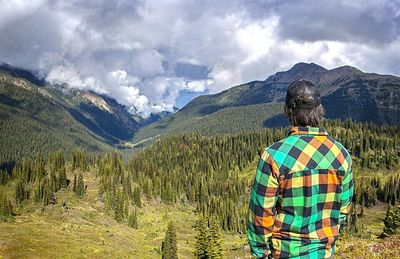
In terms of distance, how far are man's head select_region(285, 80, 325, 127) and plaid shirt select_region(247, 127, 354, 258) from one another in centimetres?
17

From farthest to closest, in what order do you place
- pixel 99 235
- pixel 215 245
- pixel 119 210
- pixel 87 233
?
pixel 119 210 → pixel 99 235 → pixel 87 233 → pixel 215 245

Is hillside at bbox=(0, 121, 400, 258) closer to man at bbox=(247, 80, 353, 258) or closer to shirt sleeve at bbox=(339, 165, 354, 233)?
shirt sleeve at bbox=(339, 165, 354, 233)

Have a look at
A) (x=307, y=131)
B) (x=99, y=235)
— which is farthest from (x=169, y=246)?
(x=307, y=131)

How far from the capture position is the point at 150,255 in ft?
293

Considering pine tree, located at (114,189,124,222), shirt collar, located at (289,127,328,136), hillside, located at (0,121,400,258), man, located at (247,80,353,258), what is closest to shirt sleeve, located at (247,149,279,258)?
man, located at (247,80,353,258)

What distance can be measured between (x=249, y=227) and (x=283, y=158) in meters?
1.47

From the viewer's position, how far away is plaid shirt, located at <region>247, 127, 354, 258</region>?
709 cm

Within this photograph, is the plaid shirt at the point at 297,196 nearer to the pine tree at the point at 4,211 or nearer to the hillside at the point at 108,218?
the hillside at the point at 108,218

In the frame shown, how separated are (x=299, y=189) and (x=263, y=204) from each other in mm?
705

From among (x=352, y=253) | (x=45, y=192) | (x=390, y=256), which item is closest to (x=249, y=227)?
(x=390, y=256)

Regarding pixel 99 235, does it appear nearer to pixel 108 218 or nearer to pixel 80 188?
pixel 108 218

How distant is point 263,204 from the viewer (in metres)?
7.09

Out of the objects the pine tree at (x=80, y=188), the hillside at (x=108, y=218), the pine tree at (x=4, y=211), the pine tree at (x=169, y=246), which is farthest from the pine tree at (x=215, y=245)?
the pine tree at (x=80, y=188)

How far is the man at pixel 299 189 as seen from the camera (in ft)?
23.3
